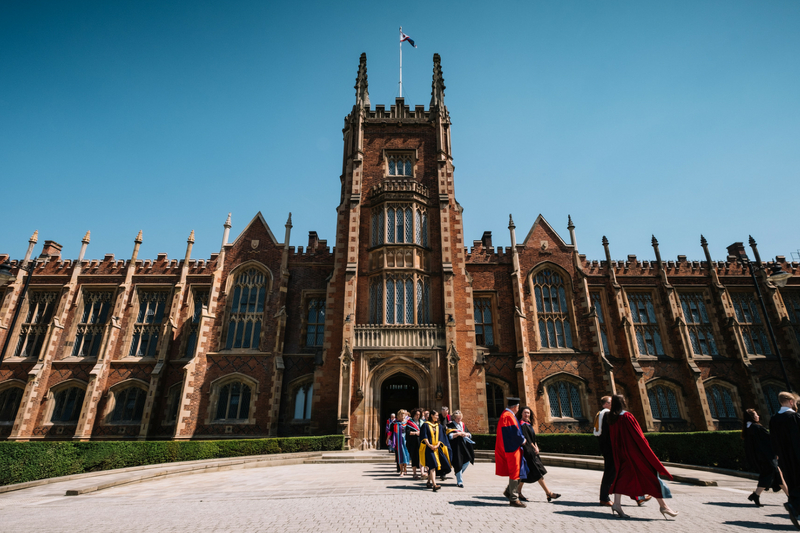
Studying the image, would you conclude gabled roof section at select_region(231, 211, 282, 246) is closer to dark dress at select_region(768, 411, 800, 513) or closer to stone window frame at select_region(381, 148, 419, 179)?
stone window frame at select_region(381, 148, 419, 179)

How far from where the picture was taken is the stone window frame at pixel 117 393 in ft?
74.4

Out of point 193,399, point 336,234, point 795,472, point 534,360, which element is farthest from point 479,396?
point 193,399

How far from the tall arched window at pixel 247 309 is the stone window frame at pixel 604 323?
20537 mm

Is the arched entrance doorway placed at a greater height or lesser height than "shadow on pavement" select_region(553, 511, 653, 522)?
greater

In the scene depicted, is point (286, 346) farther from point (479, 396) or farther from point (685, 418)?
point (685, 418)

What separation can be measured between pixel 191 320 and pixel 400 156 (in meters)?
16.9

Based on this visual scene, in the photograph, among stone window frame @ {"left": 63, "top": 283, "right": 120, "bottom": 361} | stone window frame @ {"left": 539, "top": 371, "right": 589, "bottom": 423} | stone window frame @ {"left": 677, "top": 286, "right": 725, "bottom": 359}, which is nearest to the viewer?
stone window frame @ {"left": 539, "top": 371, "right": 589, "bottom": 423}

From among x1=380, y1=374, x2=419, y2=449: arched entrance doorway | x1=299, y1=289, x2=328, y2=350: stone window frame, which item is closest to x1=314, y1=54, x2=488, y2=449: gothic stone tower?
x1=380, y1=374, x2=419, y2=449: arched entrance doorway

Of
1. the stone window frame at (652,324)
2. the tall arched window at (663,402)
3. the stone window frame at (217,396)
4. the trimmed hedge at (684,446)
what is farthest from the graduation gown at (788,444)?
the stone window frame at (217,396)

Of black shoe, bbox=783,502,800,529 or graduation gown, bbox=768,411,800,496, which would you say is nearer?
black shoe, bbox=783,502,800,529

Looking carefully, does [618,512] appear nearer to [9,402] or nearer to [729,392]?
[729,392]

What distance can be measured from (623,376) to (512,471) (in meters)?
19.9

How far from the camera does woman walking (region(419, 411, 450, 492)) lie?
352 inches

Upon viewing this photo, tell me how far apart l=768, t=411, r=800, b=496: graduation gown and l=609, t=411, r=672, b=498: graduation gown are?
1.89m
